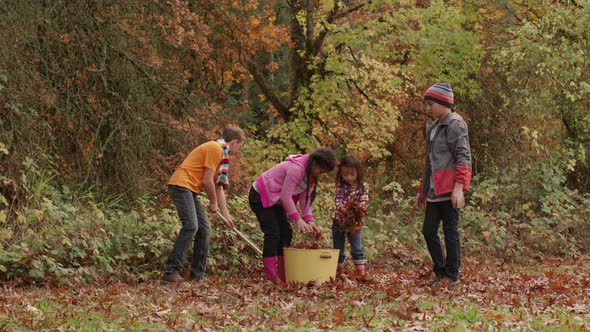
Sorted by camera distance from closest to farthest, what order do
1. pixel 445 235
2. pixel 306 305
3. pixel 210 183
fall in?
pixel 306 305, pixel 445 235, pixel 210 183

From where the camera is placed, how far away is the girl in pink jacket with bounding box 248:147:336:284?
28.8ft

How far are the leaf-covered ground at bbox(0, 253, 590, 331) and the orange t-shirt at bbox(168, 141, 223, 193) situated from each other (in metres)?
1.07

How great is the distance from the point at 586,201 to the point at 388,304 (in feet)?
32.0

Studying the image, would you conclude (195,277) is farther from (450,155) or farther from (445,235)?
(450,155)

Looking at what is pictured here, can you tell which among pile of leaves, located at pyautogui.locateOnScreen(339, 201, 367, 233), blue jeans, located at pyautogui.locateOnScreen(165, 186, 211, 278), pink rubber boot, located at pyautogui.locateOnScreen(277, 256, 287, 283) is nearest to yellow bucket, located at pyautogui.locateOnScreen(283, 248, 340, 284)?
pink rubber boot, located at pyautogui.locateOnScreen(277, 256, 287, 283)

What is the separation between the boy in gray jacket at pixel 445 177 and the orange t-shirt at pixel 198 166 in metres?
2.23

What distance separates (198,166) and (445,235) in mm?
2730

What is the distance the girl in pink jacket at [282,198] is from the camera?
28.8 feet

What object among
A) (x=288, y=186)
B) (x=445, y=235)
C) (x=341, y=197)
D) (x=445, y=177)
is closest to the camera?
(x=445, y=177)

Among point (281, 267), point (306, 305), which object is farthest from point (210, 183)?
point (306, 305)

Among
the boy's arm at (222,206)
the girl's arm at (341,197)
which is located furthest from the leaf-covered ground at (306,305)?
the girl's arm at (341,197)

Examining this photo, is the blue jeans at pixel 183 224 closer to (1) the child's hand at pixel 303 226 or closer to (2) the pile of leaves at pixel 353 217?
(1) the child's hand at pixel 303 226

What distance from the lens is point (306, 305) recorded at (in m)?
7.42

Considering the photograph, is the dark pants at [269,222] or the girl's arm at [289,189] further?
the dark pants at [269,222]
